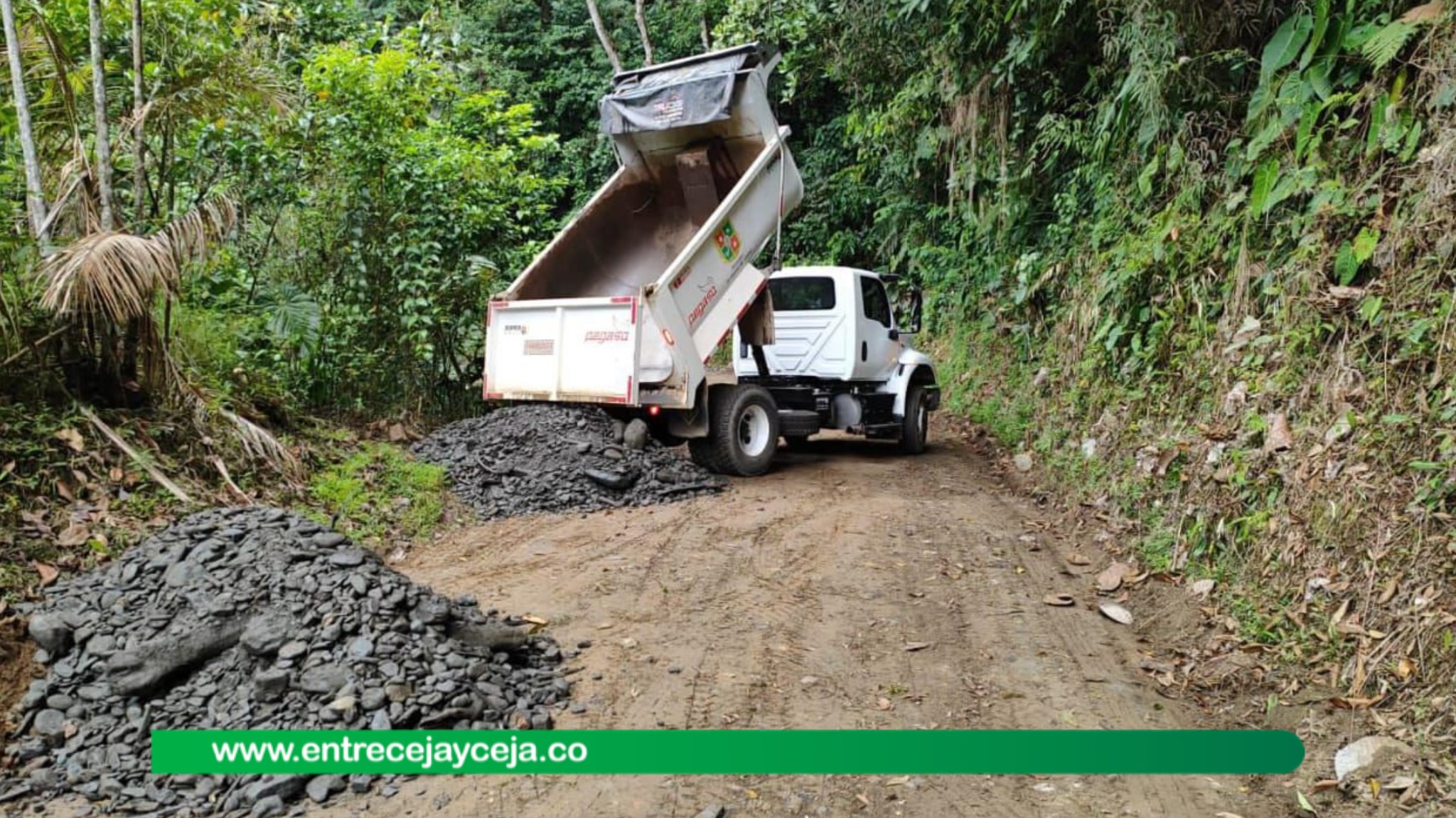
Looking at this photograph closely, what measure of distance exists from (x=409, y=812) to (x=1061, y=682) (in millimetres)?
2740

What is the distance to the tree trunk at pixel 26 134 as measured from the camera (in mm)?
5883

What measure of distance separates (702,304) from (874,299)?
287cm

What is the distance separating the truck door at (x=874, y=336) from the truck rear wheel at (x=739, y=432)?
158 cm

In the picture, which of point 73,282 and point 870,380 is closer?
point 73,282

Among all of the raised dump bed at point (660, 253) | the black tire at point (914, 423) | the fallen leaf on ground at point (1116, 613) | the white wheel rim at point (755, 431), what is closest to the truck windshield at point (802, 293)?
the raised dump bed at point (660, 253)

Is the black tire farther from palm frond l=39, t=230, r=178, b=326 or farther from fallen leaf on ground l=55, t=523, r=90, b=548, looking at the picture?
fallen leaf on ground l=55, t=523, r=90, b=548

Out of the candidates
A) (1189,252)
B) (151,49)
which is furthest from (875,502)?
(151,49)

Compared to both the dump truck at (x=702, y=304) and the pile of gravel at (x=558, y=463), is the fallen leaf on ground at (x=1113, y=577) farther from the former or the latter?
the dump truck at (x=702, y=304)

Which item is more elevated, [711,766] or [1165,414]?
[1165,414]

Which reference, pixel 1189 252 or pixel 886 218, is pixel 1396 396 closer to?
pixel 1189 252

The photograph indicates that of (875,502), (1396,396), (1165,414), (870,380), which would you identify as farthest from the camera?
(870,380)

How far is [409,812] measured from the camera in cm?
325

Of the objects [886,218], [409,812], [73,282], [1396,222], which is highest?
[886,218]

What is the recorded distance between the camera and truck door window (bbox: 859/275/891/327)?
34.1 feet
